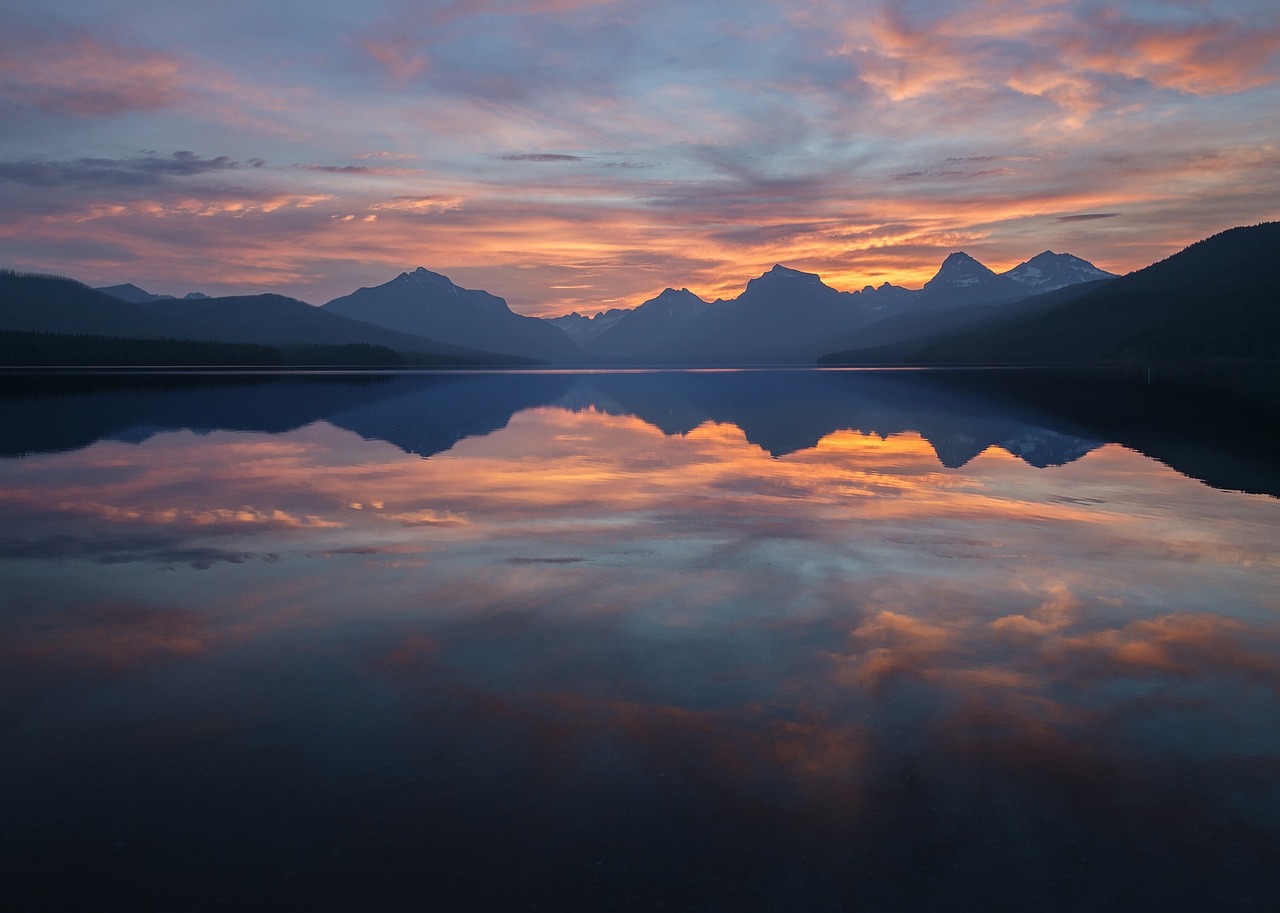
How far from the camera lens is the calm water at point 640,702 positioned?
6.95 meters

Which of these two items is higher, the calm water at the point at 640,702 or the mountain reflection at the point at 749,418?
the mountain reflection at the point at 749,418

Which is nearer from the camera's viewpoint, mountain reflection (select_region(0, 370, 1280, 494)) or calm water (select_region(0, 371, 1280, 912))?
calm water (select_region(0, 371, 1280, 912))

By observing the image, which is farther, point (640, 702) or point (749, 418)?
point (749, 418)

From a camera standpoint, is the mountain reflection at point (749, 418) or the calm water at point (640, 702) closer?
the calm water at point (640, 702)

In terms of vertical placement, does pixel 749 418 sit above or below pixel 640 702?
above

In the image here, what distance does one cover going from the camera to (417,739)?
921 cm

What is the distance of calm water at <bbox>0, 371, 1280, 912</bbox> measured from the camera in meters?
6.95

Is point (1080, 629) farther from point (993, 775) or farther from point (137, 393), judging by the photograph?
point (137, 393)

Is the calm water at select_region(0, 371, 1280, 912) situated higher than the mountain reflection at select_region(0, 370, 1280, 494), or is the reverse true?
the mountain reflection at select_region(0, 370, 1280, 494)

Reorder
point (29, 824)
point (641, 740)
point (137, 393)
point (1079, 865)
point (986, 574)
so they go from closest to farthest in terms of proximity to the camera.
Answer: point (1079, 865)
point (29, 824)
point (641, 740)
point (986, 574)
point (137, 393)

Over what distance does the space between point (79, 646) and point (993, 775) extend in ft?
41.5

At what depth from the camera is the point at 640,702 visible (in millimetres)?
10172

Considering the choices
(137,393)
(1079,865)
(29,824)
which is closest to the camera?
(1079,865)

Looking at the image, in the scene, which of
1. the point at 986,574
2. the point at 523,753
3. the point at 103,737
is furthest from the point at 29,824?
the point at 986,574
